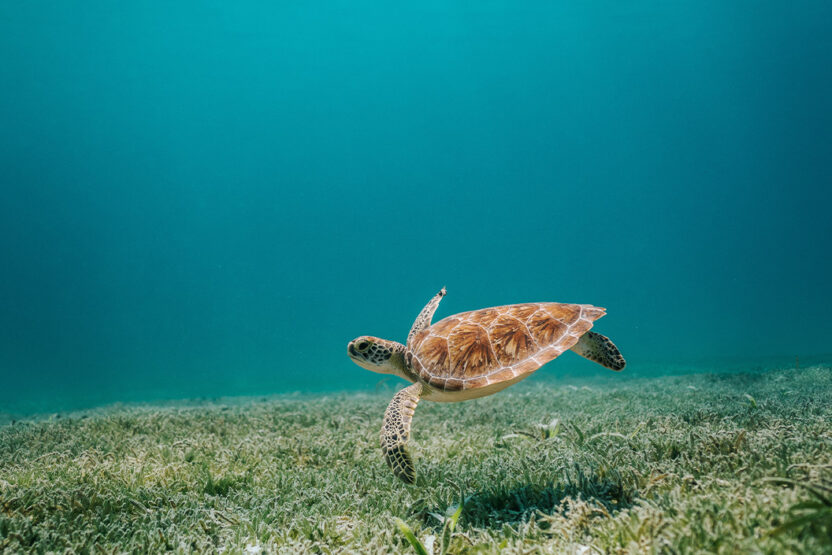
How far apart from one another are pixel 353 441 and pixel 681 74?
280 feet

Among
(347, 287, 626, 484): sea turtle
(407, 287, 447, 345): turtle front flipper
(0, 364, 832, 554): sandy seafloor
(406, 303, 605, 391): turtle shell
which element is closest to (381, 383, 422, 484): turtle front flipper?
(347, 287, 626, 484): sea turtle

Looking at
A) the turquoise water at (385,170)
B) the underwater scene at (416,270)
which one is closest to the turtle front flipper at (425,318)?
the underwater scene at (416,270)

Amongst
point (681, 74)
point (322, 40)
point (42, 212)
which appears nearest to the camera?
point (681, 74)

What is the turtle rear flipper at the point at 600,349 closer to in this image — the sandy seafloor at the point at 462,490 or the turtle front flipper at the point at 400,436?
the sandy seafloor at the point at 462,490

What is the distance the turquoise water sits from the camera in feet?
201

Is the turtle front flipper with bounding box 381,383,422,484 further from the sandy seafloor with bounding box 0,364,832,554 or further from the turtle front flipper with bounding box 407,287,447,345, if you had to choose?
the turtle front flipper with bounding box 407,287,447,345

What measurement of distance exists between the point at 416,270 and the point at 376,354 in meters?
115

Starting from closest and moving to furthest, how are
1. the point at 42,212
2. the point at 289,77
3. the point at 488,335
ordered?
the point at 488,335
the point at 42,212
the point at 289,77

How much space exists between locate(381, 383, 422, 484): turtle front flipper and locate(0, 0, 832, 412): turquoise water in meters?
37.4

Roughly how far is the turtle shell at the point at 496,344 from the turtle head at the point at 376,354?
0.13 meters

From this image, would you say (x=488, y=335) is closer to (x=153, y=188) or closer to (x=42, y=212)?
(x=42, y=212)

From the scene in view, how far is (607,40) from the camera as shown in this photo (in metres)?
71.3

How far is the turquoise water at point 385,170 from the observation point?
61.1 meters

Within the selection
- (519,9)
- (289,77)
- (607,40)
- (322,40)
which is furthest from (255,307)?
(607,40)
